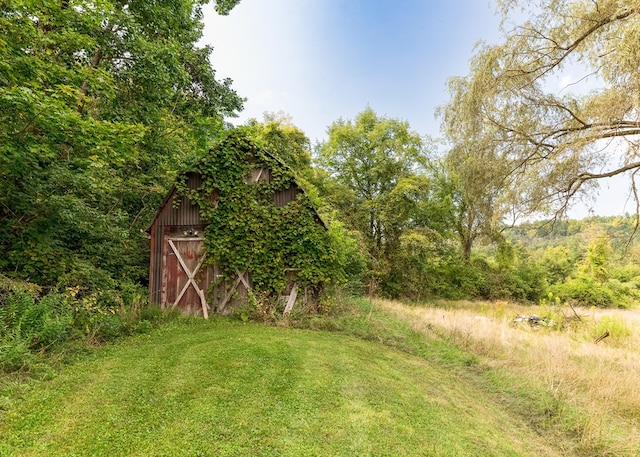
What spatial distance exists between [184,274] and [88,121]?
Result: 4.25 m

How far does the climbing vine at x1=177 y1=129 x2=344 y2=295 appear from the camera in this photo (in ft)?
26.5

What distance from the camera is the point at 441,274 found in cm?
2247

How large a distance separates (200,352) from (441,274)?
20607mm

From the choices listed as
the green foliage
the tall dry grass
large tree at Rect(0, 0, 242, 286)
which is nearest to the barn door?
large tree at Rect(0, 0, 242, 286)

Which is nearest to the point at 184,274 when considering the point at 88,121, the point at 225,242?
the point at 225,242

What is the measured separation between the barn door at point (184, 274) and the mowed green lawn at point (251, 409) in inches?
104

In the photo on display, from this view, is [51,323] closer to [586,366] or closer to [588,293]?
[586,366]

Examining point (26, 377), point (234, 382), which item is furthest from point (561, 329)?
point (26, 377)

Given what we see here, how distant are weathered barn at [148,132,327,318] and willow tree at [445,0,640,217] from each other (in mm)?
5676

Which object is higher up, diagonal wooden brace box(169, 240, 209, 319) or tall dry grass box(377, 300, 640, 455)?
diagonal wooden brace box(169, 240, 209, 319)

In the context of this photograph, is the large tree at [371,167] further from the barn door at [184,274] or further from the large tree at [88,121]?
the barn door at [184,274]

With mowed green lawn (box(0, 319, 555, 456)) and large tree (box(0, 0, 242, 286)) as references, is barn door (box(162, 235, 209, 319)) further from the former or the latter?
mowed green lawn (box(0, 319, 555, 456))

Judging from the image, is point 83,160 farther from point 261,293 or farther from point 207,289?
point 261,293

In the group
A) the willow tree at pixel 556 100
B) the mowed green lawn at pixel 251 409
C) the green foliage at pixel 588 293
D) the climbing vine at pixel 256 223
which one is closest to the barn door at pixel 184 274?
the climbing vine at pixel 256 223
